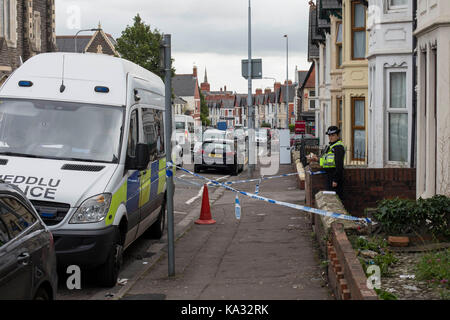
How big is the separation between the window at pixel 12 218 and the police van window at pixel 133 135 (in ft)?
11.3

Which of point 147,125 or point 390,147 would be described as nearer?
point 147,125

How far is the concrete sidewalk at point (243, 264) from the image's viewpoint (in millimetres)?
8359

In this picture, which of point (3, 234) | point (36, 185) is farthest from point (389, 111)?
point (3, 234)

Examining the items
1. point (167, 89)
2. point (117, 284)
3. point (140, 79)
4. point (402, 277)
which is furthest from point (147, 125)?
point (402, 277)

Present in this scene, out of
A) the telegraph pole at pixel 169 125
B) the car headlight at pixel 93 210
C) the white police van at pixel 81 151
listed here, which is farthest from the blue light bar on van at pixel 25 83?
the car headlight at pixel 93 210

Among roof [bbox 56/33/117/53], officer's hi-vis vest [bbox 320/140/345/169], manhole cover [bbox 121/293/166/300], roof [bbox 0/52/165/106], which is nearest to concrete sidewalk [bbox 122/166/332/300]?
manhole cover [bbox 121/293/166/300]

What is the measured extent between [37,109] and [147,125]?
2.04m

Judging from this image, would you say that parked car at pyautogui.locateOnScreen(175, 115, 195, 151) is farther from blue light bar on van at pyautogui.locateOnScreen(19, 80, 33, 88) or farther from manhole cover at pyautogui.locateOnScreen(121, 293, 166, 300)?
manhole cover at pyautogui.locateOnScreen(121, 293, 166, 300)

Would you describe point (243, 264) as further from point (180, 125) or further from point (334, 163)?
point (180, 125)

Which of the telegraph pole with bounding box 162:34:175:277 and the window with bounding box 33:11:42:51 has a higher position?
the window with bounding box 33:11:42:51

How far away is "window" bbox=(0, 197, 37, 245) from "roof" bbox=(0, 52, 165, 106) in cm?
358

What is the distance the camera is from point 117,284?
9109mm

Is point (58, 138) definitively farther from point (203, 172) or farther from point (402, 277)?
point (203, 172)

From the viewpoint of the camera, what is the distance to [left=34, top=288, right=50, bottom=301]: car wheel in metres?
5.95
